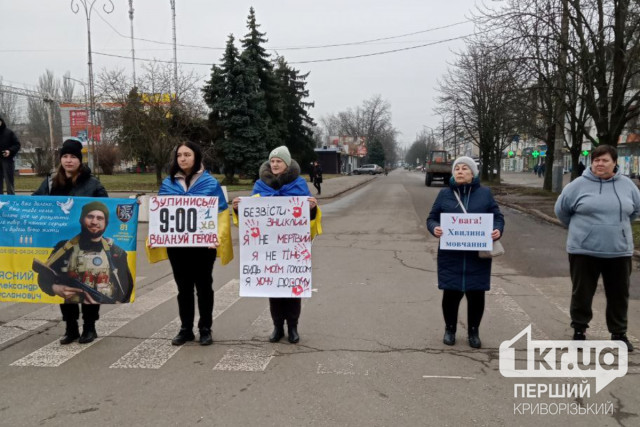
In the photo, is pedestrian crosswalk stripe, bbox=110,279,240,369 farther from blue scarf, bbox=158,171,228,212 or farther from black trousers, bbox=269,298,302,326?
blue scarf, bbox=158,171,228,212

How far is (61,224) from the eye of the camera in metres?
5.11

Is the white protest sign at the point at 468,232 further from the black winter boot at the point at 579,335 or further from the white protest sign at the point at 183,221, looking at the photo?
the white protest sign at the point at 183,221

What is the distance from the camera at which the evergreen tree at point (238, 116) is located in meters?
34.4

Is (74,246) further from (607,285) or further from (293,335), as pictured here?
(607,285)

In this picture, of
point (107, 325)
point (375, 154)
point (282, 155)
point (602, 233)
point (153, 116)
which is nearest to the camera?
point (602, 233)

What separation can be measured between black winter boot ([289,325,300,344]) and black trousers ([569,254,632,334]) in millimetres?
2747

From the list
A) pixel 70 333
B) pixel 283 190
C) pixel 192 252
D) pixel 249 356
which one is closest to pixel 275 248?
pixel 283 190

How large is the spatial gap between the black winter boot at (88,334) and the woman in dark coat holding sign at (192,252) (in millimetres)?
857

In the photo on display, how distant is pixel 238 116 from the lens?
113ft

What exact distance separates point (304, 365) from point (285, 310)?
81 centimetres

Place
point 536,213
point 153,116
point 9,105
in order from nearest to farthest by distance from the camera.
A: 1. point 536,213
2. point 153,116
3. point 9,105

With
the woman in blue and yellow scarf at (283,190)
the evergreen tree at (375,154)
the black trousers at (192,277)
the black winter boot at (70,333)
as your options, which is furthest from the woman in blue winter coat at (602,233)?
the evergreen tree at (375,154)

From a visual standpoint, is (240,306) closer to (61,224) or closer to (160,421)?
(61,224)

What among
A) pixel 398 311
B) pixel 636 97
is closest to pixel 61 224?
pixel 398 311
